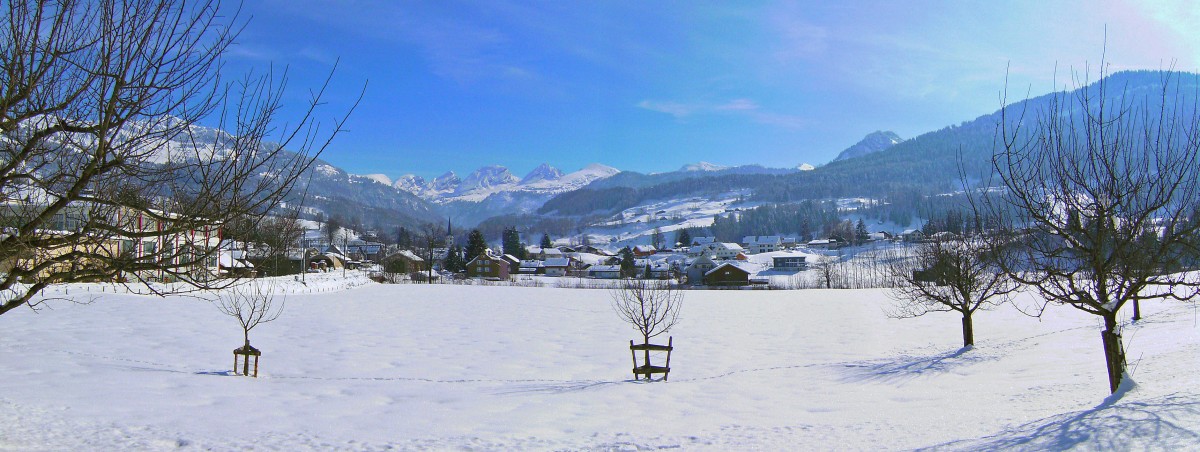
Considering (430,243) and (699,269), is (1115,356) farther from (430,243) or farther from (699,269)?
(699,269)

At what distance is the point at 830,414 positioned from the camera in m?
10.1

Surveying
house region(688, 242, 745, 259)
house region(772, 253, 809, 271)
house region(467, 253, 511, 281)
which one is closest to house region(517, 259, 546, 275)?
house region(467, 253, 511, 281)

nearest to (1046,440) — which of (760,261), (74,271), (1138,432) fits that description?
(1138,432)

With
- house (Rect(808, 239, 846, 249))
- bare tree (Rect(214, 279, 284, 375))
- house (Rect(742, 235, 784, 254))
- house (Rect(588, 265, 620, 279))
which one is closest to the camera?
bare tree (Rect(214, 279, 284, 375))

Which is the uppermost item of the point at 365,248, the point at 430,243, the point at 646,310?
the point at 365,248

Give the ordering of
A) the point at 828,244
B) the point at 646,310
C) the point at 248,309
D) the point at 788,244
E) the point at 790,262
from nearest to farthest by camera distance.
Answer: the point at 248,309
the point at 646,310
the point at 790,262
the point at 828,244
the point at 788,244

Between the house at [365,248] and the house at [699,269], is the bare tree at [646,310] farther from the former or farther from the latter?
the house at [365,248]

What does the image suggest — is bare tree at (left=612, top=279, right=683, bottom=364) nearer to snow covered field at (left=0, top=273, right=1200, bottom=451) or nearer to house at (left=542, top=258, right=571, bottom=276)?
snow covered field at (left=0, top=273, right=1200, bottom=451)

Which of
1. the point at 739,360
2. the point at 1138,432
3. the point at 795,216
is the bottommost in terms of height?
the point at 739,360

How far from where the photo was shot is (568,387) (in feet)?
46.1

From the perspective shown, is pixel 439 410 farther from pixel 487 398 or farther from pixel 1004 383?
pixel 1004 383

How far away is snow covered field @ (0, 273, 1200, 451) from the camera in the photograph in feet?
25.0

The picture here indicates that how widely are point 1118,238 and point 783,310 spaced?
98.5 feet

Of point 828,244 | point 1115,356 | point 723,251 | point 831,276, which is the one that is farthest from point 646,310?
point 828,244
